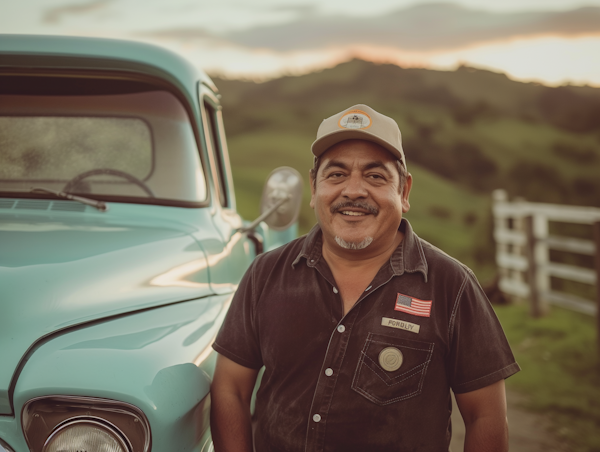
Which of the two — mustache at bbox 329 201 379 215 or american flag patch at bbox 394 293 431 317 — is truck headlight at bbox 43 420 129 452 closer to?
american flag patch at bbox 394 293 431 317

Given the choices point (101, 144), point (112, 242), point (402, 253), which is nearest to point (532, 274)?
point (402, 253)

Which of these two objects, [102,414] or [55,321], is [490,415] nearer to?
[102,414]

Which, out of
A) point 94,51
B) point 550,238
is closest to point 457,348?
point 94,51

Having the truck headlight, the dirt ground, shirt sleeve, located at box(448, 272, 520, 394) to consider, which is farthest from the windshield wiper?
the dirt ground

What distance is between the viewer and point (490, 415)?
1.86 meters

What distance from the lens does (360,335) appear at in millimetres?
1847

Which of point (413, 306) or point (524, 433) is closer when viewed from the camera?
point (413, 306)

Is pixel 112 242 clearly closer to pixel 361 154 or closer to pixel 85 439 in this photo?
pixel 85 439

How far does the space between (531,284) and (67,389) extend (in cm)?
742

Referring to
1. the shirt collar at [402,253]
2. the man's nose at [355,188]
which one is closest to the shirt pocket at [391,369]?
the shirt collar at [402,253]

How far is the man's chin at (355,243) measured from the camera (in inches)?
78.0

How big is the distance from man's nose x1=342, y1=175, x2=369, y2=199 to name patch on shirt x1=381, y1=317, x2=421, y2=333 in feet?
1.43

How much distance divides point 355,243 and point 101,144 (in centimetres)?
135

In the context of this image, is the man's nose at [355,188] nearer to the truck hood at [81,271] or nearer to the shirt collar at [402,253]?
the shirt collar at [402,253]
